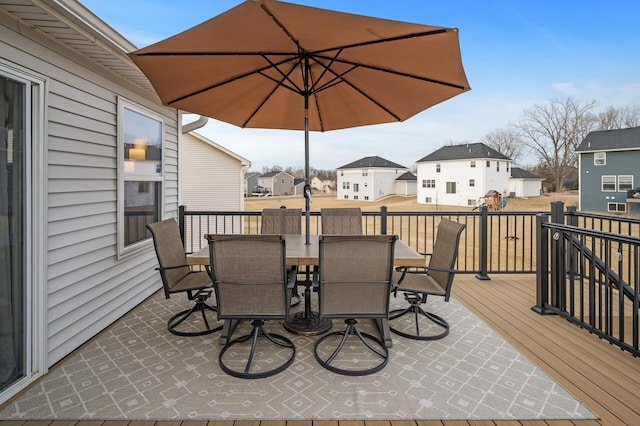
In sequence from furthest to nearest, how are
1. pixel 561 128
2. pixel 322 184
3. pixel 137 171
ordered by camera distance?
pixel 322 184 → pixel 561 128 → pixel 137 171

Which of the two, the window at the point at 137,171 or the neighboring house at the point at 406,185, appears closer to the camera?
the window at the point at 137,171

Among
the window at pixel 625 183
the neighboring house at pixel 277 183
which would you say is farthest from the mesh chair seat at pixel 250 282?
the neighboring house at pixel 277 183

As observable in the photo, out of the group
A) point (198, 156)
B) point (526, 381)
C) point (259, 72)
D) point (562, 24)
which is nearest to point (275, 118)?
point (259, 72)

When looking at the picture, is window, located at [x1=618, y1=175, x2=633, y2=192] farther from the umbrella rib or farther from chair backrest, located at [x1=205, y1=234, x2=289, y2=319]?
chair backrest, located at [x1=205, y1=234, x2=289, y2=319]

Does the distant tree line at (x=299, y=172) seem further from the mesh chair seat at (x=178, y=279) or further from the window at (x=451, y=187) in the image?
the mesh chair seat at (x=178, y=279)

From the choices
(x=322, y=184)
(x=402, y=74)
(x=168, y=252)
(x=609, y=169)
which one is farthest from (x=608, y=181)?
(x=322, y=184)

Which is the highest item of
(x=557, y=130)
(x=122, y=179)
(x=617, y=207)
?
(x=557, y=130)

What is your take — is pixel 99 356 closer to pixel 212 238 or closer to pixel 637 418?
pixel 212 238

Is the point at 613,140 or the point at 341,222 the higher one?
the point at 613,140

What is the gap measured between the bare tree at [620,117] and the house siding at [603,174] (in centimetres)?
Result: 1301

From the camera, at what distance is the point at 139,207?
402 cm

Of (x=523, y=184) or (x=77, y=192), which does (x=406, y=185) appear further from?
(x=77, y=192)

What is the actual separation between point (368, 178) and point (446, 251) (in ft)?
108

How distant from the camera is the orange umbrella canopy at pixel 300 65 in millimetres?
2055
